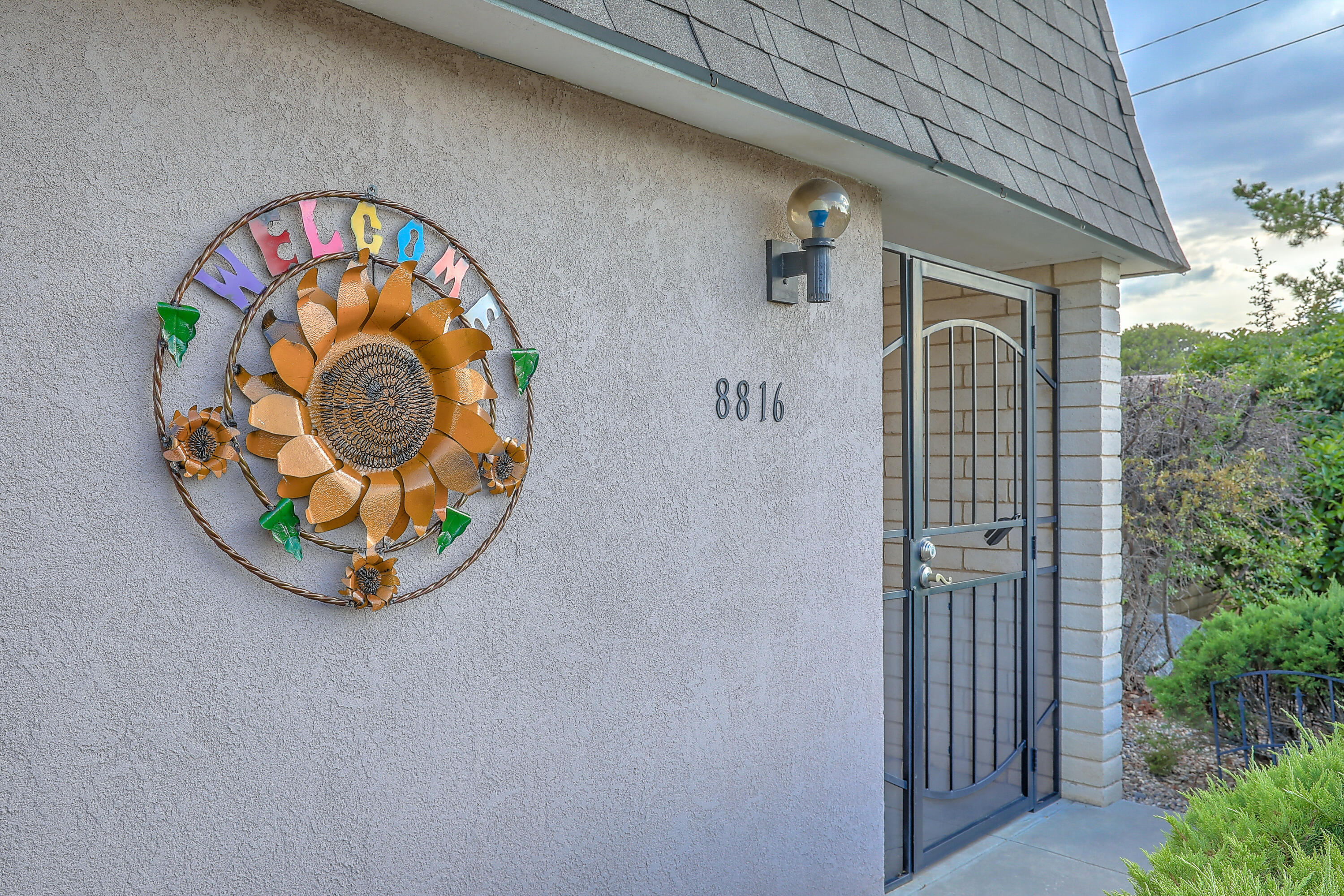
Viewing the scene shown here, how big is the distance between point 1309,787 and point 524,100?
6.88ft

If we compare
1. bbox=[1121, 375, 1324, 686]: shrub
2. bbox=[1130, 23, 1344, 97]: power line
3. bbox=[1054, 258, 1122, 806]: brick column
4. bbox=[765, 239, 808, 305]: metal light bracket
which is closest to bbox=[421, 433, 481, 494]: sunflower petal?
bbox=[765, 239, 808, 305]: metal light bracket

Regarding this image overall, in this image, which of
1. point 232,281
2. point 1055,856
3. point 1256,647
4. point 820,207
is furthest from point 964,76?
point 1055,856

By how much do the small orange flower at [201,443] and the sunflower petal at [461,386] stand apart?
42cm

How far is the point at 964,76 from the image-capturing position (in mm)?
2982

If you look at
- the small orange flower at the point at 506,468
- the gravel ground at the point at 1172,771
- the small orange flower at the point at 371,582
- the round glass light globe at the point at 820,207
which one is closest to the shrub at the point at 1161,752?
the gravel ground at the point at 1172,771

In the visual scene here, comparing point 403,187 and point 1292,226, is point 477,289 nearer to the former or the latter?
point 403,187

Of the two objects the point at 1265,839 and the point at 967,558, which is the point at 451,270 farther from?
the point at 967,558

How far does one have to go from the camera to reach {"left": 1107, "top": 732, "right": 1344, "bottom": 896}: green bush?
4.09 feet

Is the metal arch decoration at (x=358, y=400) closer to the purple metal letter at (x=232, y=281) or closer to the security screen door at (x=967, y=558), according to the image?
the purple metal letter at (x=232, y=281)

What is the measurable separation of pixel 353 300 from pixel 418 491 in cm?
40

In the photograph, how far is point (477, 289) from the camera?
6.31 feet

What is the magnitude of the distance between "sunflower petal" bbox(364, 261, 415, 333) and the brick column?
3.46 metres

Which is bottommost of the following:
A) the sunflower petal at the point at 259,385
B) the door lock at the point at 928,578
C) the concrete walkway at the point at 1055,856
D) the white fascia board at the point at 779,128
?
the concrete walkway at the point at 1055,856

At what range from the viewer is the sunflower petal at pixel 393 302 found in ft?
5.61
